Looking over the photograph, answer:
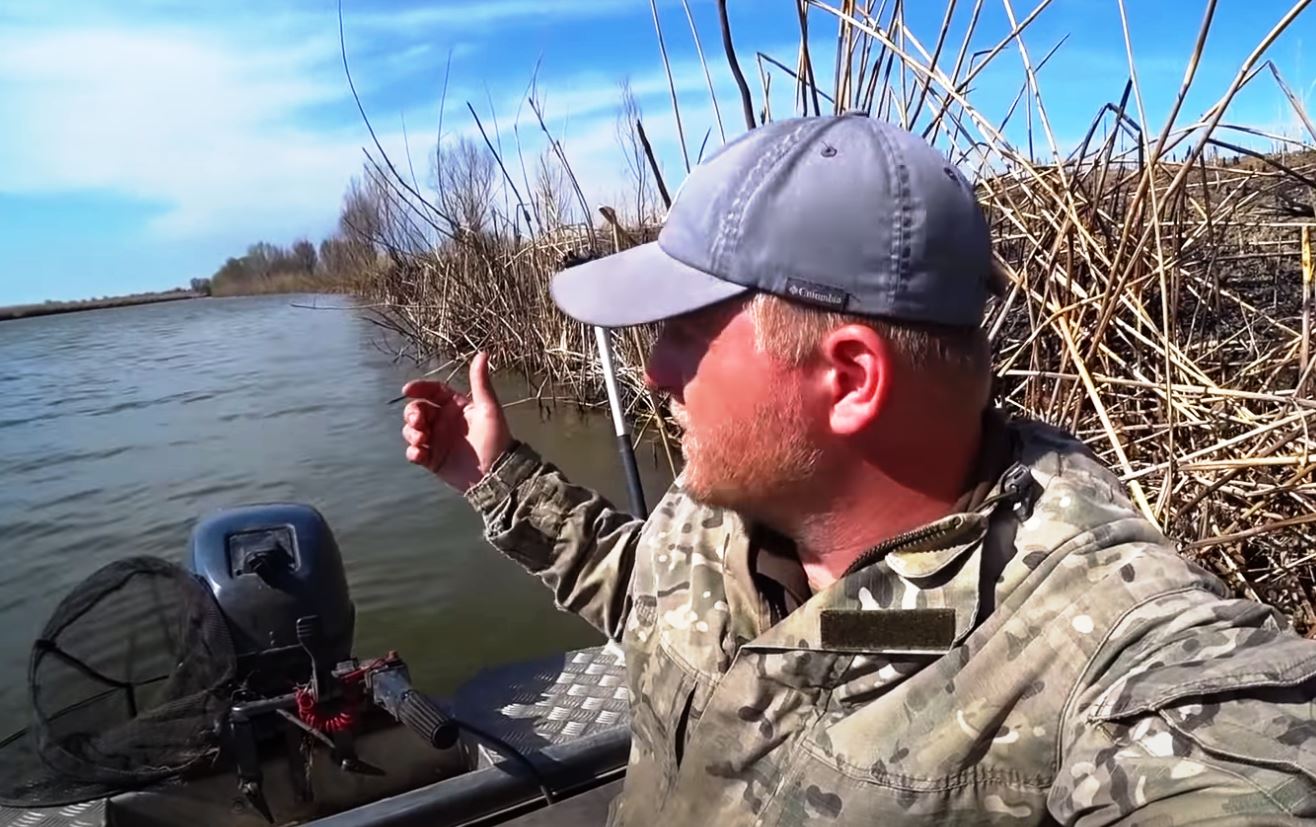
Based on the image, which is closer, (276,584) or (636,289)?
(636,289)

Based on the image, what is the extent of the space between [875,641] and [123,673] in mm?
2114

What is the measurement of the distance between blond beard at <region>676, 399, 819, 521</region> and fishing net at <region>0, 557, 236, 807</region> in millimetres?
1739

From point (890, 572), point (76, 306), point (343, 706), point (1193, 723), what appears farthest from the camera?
point (76, 306)

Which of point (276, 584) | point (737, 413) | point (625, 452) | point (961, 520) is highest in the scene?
point (737, 413)

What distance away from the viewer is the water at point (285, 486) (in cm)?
519

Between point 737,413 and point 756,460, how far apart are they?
59mm

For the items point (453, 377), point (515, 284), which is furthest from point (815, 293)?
point (453, 377)

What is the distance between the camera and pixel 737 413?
1.12 meters

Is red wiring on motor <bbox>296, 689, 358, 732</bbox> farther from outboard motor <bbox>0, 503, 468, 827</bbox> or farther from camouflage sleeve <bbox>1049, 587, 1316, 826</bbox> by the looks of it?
camouflage sleeve <bbox>1049, 587, 1316, 826</bbox>

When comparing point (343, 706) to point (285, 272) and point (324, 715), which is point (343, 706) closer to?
point (324, 715)

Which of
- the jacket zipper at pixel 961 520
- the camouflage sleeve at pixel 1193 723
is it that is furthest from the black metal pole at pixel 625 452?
the camouflage sleeve at pixel 1193 723

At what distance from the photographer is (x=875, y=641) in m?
1.03

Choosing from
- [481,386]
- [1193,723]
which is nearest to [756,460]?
[1193,723]

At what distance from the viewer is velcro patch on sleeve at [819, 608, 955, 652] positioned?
3.25 ft
